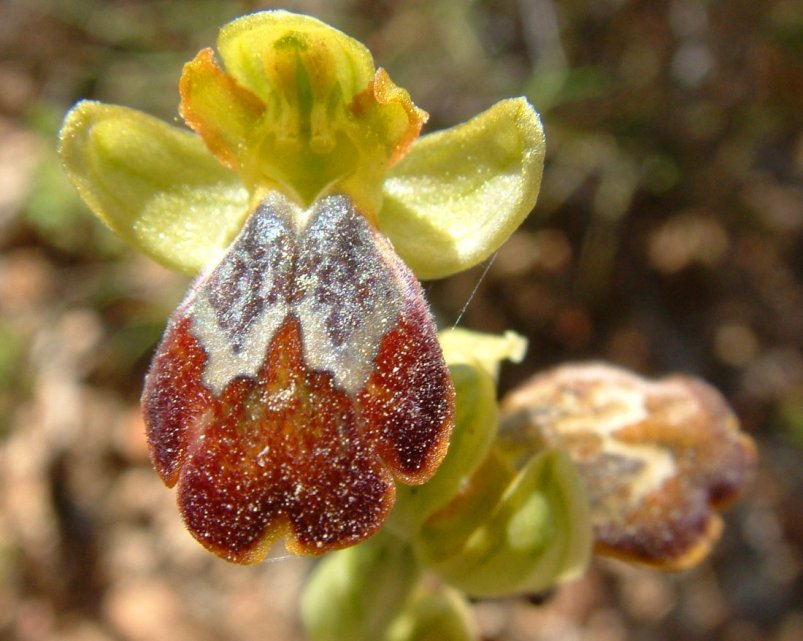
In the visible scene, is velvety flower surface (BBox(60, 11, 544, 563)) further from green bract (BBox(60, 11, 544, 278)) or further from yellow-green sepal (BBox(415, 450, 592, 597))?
yellow-green sepal (BBox(415, 450, 592, 597))

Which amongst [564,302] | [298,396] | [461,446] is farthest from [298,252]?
[564,302]

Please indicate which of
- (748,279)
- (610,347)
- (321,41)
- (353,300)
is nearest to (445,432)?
(353,300)

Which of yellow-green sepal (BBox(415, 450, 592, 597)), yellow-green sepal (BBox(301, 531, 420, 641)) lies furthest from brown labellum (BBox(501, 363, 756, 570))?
yellow-green sepal (BBox(301, 531, 420, 641))

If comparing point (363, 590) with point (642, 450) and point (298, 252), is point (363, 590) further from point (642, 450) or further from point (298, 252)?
point (298, 252)

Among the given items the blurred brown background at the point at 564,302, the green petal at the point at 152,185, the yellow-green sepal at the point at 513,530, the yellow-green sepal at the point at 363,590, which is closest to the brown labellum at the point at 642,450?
the yellow-green sepal at the point at 513,530

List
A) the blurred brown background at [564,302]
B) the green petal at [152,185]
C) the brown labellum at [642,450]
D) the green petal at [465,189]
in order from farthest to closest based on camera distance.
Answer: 1. the blurred brown background at [564,302]
2. the brown labellum at [642,450]
3. the green petal at [152,185]
4. the green petal at [465,189]

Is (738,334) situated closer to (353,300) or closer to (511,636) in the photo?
(511,636)

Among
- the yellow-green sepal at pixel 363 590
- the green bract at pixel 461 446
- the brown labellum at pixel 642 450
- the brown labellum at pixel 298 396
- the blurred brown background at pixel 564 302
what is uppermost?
the brown labellum at pixel 298 396

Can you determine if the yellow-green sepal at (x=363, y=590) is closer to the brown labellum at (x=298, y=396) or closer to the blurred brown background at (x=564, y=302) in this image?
the brown labellum at (x=298, y=396)
